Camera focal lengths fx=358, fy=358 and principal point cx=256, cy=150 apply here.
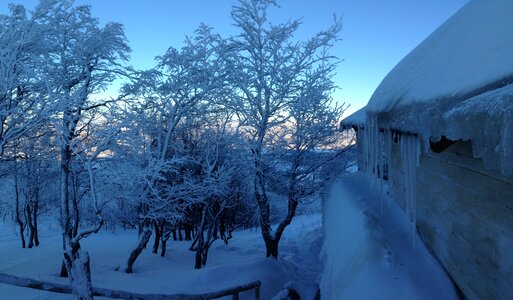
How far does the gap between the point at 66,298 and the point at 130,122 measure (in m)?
5.11

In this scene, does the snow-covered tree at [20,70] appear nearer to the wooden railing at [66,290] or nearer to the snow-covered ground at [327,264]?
the snow-covered ground at [327,264]

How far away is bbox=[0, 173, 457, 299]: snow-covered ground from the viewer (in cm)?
362

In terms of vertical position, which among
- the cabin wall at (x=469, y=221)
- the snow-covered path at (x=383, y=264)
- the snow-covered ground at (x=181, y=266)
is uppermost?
the cabin wall at (x=469, y=221)

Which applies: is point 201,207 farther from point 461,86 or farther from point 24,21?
point 461,86

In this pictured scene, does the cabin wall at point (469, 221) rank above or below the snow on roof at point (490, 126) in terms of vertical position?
below

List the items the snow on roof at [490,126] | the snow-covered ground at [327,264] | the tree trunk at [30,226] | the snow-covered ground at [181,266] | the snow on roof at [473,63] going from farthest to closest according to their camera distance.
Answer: the tree trunk at [30,226], the snow-covered ground at [181,266], the snow-covered ground at [327,264], the snow on roof at [473,63], the snow on roof at [490,126]

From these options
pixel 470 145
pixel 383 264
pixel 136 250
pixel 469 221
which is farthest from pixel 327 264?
pixel 136 250

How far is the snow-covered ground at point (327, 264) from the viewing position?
11.9 feet

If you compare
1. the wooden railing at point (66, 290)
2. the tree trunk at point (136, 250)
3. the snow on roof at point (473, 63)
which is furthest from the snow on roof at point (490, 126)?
the tree trunk at point (136, 250)

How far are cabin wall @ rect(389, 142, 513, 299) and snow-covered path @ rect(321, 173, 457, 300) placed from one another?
18cm

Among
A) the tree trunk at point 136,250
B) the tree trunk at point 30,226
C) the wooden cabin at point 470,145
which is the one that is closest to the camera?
the wooden cabin at point 470,145

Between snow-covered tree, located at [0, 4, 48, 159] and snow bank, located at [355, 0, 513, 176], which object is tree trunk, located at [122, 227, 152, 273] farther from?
snow bank, located at [355, 0, 513, 176]

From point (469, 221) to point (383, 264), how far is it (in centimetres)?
116

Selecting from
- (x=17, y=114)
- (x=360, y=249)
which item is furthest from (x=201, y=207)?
(x=360, y=249)
